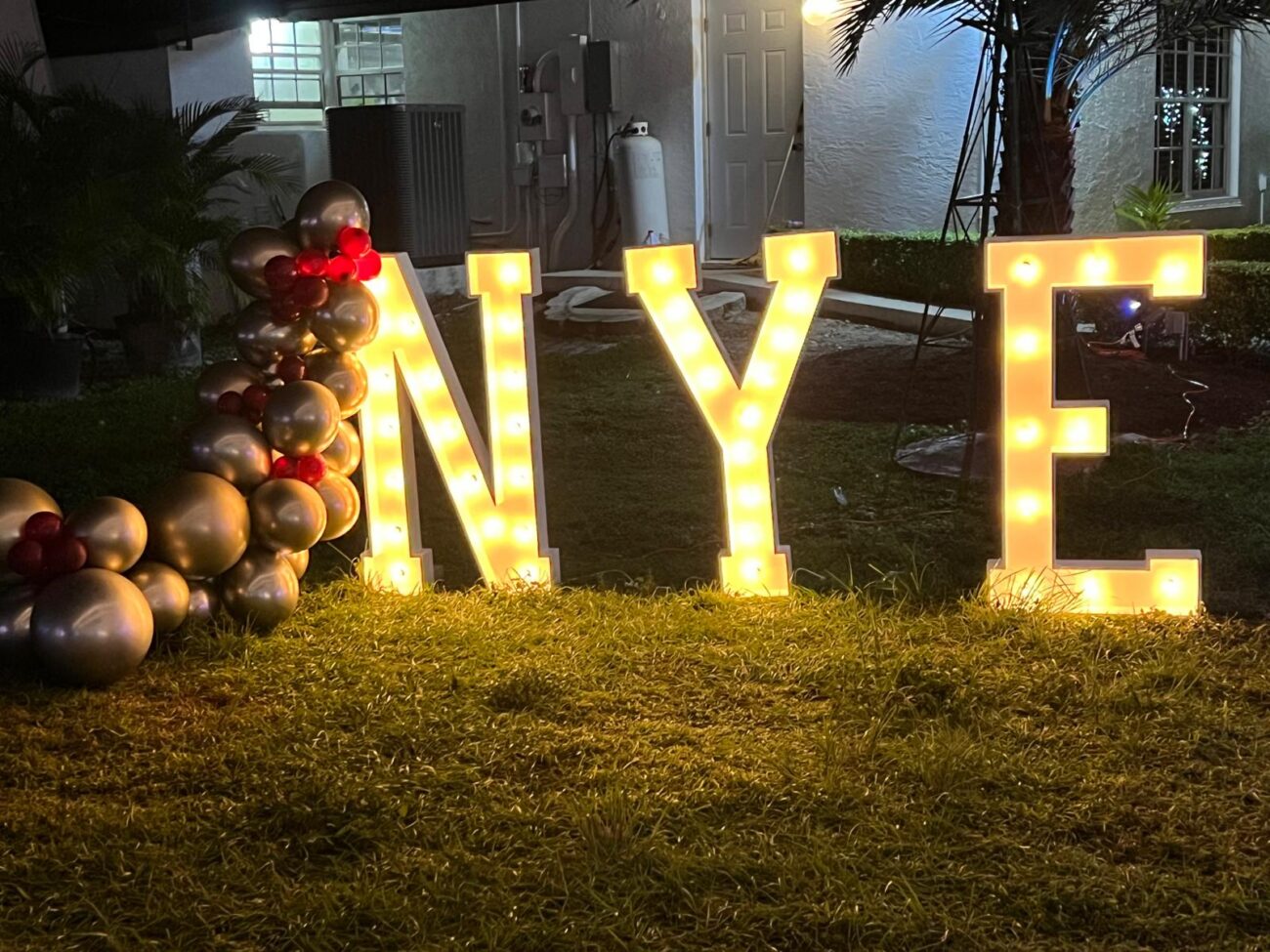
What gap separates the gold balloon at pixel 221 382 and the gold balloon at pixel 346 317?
1.02 ft

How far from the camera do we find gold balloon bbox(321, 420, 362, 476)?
4.41 m

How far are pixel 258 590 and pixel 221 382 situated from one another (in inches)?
27.7

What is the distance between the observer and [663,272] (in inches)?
164

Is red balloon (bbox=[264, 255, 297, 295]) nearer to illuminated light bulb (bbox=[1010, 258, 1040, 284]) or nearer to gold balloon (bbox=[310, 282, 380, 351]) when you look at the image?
gold balloon (bbox=[310, 282, 380, 351])

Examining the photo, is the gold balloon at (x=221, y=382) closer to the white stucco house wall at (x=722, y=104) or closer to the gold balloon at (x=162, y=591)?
the gold balloon at (x=162, y=591)

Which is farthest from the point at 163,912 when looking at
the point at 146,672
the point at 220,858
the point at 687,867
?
the point at 146,672

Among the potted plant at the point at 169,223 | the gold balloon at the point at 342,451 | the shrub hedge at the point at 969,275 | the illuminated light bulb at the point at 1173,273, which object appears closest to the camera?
the illuminated light bulb at the point at 1173,273

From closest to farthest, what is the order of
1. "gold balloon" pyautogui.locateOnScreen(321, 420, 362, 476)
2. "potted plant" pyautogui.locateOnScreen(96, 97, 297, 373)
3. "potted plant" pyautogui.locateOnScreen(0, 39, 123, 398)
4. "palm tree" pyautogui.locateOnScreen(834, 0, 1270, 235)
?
1. "gold balloon" pyautogui.locateOnScreen(321, 420, 362, 476)
2. "palm tree" pyautogui.locateOnScreen(834, 0, 1270, 235)
3. "potted plant" pyautogui.locateOnScreen(0, 39, 123, 398)
4. "potted plant" pyautogui.locateOnScreen(96, 97, 297, 373)

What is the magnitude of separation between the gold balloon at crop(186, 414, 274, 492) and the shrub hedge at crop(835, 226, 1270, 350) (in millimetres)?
4165

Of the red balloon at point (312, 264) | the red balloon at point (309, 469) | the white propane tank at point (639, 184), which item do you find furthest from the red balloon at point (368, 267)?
the white propane tank at point (639, 184)

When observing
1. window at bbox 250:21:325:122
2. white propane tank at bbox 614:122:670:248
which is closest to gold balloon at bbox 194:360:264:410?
white propane tank at bbox 614:122:670:248

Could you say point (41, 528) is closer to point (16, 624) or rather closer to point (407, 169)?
point (16, 624)

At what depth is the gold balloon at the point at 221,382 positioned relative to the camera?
4.36 metres

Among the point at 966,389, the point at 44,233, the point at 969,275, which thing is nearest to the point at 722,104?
the point at 966,389
